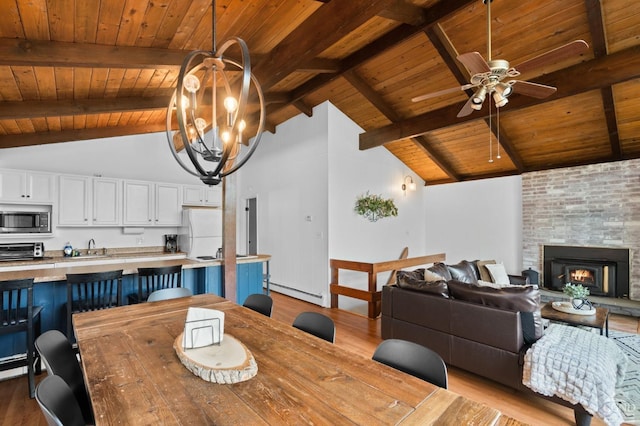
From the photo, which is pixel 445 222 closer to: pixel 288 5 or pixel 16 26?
pixel 288 5

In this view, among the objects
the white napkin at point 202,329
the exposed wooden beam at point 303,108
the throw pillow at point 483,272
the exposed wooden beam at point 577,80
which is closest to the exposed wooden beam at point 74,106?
the exposed wooden beam at point 303,108

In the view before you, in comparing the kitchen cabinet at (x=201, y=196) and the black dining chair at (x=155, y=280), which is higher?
the kitchen cabinet at (x=201, y=196)

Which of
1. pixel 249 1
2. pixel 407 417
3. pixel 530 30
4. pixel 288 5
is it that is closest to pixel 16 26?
pixel 249 1

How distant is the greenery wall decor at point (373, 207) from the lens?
6.06 meters

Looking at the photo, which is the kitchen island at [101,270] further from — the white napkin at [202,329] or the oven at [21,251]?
the white napkin at [202,329]

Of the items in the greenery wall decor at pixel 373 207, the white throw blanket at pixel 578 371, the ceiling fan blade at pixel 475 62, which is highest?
the ceiling fan blade at pixel 475 62

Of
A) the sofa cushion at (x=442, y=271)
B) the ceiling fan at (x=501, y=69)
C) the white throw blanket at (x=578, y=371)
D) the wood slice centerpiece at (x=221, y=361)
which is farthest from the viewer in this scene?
the sofa cushion at (x=442, y=271)

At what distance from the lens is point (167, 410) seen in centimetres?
110

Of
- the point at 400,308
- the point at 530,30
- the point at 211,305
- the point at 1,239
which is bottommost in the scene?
the point at 400,308

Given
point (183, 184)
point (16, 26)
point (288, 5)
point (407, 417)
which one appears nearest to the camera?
point (407, 417)

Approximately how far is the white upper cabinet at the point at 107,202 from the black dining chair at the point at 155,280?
2228 millimetres

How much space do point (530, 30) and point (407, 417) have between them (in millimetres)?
4410

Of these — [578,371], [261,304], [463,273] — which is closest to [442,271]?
[463,273]

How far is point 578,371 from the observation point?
220 centimetres
